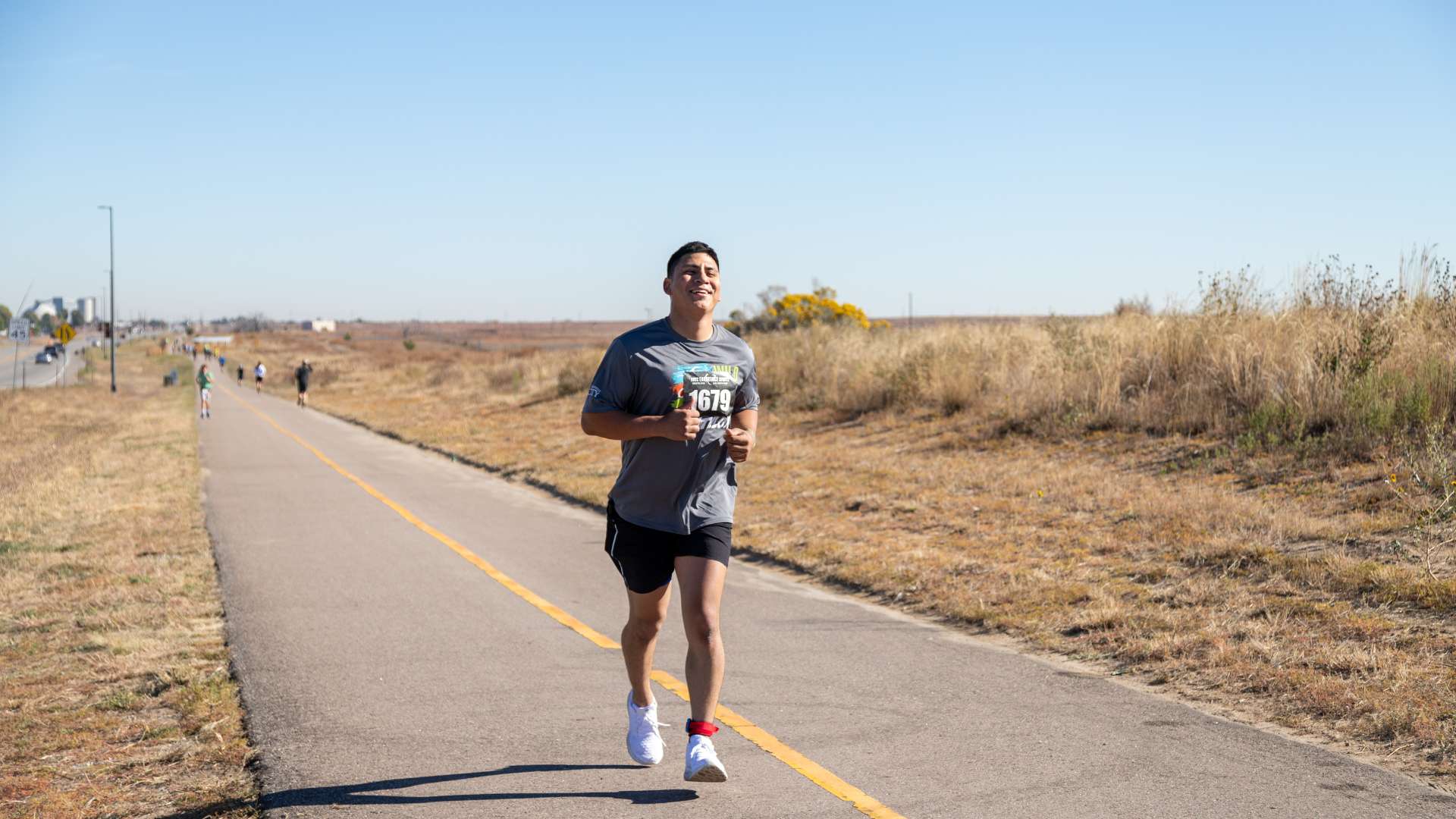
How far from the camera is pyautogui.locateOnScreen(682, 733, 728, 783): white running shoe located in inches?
187

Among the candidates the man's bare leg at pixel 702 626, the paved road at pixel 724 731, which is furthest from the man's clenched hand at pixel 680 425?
the paved road at pixel 724 731

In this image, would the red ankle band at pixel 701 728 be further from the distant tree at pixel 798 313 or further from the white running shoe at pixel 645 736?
the distant tree at pixel 798 313

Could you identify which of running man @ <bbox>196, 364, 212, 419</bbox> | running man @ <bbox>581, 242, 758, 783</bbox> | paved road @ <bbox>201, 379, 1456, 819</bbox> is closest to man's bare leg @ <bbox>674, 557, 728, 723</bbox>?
running man @ <bbox>581, 242, 758, 783</bbox>

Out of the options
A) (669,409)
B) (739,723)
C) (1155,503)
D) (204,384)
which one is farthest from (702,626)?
(204,384)

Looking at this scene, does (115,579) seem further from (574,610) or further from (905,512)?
(905,512)

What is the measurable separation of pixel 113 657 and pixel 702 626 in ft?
15.4

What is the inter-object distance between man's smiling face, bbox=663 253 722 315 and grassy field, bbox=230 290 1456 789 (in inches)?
142

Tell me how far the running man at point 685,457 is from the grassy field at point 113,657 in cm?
190

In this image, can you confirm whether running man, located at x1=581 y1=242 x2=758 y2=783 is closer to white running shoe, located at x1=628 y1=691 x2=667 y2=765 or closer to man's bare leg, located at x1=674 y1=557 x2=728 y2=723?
man's bare leg, located at x1=674 y1=557 x2=728 y2=723

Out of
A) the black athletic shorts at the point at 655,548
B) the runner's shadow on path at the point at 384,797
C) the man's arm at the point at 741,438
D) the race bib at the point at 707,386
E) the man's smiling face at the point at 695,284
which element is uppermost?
the man's smiling face at the point at 695,284

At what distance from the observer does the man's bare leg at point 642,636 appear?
4.95 metres

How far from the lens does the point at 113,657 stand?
24.6 ft

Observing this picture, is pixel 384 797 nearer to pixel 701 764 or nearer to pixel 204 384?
pixel 701 764

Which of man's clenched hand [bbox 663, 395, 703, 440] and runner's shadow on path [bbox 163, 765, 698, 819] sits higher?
man's clenched hand [bbox 663, 395, 703, 440]
